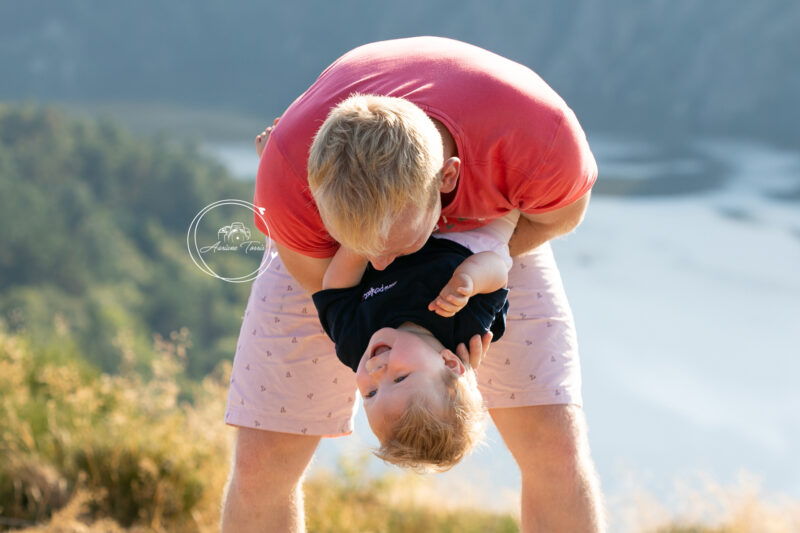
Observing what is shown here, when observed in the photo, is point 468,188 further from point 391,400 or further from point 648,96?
point 648,96

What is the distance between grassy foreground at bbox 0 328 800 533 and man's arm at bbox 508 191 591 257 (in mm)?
1062

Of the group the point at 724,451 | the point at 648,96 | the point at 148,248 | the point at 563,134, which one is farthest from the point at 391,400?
the point at 148,248

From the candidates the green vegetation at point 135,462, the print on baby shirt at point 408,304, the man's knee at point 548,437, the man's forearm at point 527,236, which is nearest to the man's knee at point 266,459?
the print on baby shirt at point 408,304

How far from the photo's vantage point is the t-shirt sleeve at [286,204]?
1.05 metres

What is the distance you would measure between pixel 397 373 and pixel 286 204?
0.90 feet

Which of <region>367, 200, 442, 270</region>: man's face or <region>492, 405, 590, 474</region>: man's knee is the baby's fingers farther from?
<region>492, 405, 590, 474</region>: man's knee

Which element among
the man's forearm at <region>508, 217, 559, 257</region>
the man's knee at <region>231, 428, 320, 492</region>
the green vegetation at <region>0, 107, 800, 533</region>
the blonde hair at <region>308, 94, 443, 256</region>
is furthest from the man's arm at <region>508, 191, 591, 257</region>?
the green vegetation at <region>0, 107, 800, 533</region>

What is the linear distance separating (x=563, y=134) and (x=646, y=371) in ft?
38.5

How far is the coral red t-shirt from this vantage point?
3.36 ft

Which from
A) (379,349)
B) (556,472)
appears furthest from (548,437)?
(379,349)

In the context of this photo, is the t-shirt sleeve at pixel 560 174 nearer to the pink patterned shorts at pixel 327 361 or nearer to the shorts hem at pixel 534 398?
the pink patterned shorts at pixel 327 361

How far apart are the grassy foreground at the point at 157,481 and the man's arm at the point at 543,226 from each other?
1062 millimetres

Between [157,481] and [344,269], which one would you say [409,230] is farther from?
[157,481]

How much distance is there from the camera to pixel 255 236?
2.04m
